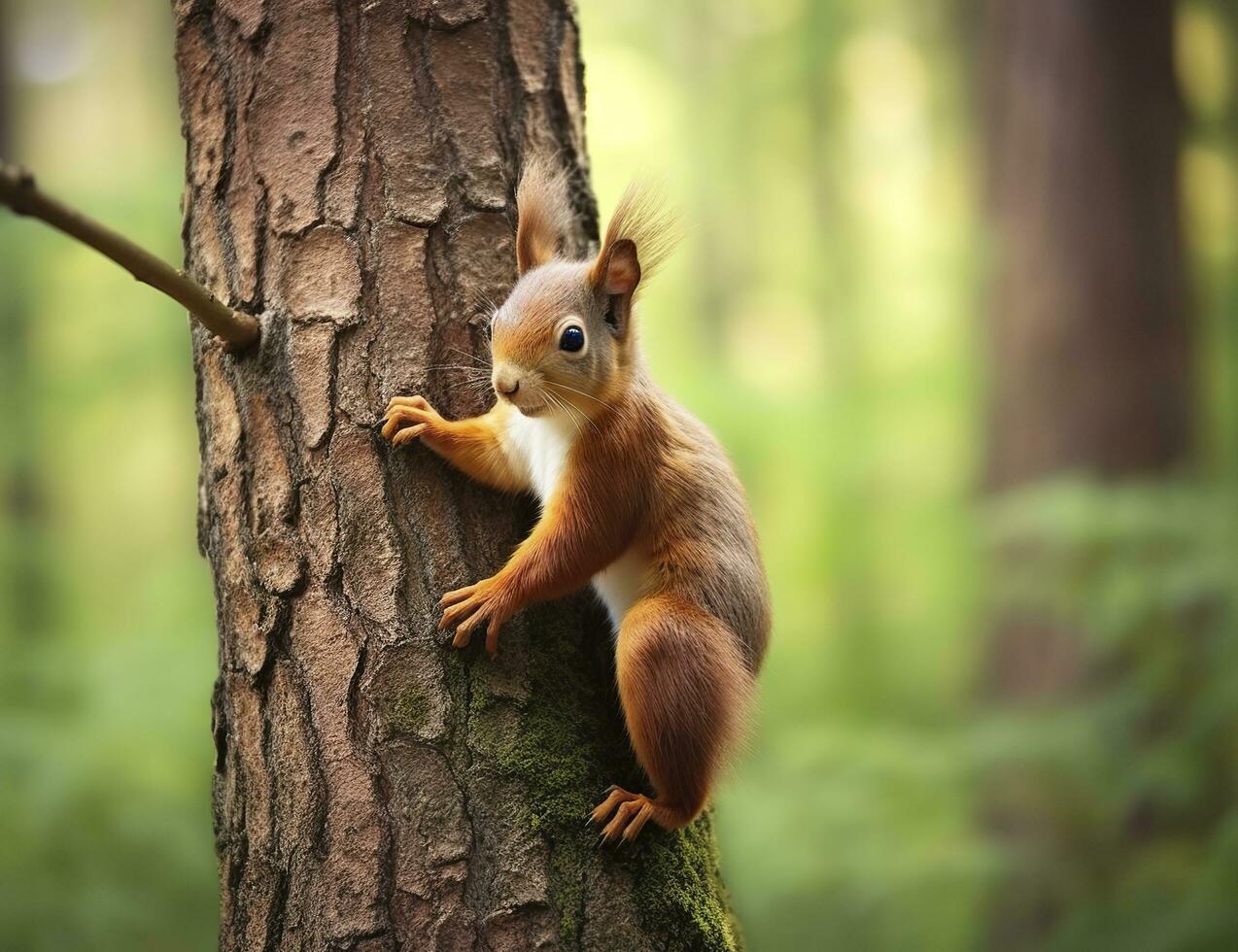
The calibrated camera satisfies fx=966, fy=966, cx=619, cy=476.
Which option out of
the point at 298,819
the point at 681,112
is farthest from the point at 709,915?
the point at 681,112

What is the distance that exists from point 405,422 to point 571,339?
Answer: 0.34 m

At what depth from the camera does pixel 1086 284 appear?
4.66m

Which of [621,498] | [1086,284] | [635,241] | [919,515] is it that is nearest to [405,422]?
[621,498]

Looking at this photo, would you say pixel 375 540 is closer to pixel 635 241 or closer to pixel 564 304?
pixel 564 304

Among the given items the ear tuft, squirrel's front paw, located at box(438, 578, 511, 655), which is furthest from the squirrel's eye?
squirrel's front paw, located at box(438, 578, 511, 655)

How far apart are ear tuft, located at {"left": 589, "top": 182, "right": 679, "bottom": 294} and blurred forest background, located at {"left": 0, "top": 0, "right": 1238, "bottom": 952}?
7 cm

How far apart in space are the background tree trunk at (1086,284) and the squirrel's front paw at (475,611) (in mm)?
3628

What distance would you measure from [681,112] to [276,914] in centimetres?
767

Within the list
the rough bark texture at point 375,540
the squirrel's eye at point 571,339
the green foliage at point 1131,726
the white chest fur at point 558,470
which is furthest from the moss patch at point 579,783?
the green foliage at point 1131,726

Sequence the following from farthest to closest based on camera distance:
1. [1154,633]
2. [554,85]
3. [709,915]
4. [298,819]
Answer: [1154,633], [554,85], [709,915], [298,819]

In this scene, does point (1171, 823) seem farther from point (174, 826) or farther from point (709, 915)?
point (174, 826)

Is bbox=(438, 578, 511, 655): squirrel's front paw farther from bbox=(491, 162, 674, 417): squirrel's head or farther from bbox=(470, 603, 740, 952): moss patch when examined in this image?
bbox=(491, 162, 674, 417): squirrel's head

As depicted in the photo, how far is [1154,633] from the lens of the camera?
12.8 ft

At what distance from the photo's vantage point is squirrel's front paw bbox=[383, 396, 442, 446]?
1614mm
